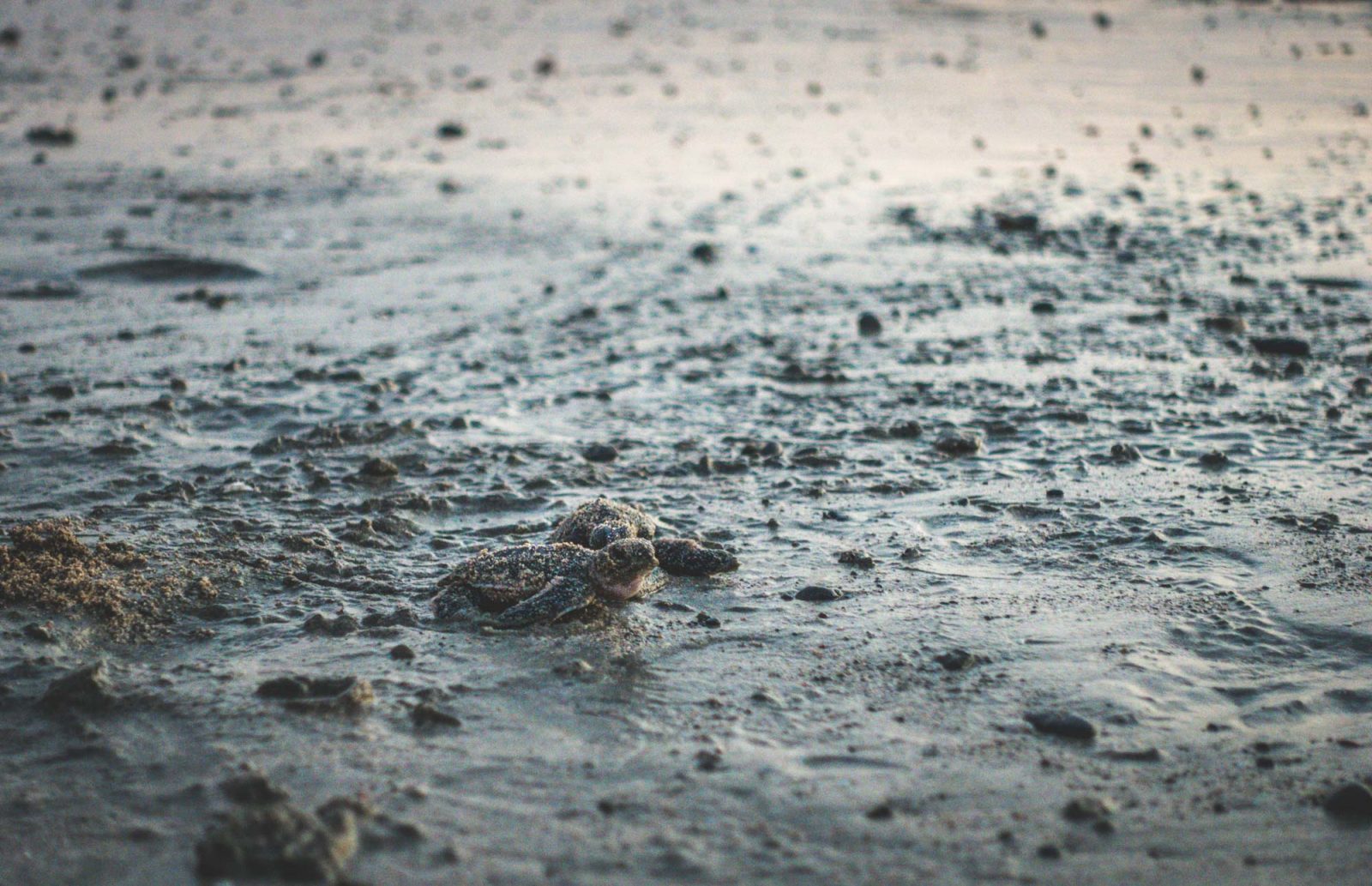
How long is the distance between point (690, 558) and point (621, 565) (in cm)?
48

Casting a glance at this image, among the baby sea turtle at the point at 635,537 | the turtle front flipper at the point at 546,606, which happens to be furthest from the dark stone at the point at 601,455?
the turtle front flipper at the point at 546,606

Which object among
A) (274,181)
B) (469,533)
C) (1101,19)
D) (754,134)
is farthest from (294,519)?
(1101,19)

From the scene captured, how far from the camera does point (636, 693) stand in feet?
14.2

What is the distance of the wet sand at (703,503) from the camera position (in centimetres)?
364

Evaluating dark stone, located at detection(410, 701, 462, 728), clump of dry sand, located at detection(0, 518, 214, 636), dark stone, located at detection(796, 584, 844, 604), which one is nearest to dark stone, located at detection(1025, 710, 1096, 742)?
dark stone, located at detection(796, 584, 844, 604)

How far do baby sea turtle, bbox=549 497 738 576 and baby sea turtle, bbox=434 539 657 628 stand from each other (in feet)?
0.78

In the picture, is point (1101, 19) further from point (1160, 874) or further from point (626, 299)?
point (1160, 874)

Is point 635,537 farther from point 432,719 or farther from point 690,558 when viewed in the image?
point 432,719

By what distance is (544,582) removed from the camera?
4895 millimetres

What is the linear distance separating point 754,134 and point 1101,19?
40.3 ft

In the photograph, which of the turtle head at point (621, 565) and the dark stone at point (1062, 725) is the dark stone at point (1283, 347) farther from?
the turtle head at point (621, 565)

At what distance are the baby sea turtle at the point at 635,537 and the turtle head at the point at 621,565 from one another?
21 cm

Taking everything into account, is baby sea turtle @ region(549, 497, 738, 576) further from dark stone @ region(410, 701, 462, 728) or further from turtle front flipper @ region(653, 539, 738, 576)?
dark stone @ region(410, 701, 462, 728)

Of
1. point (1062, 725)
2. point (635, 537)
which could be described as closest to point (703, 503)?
point (635, 537)
